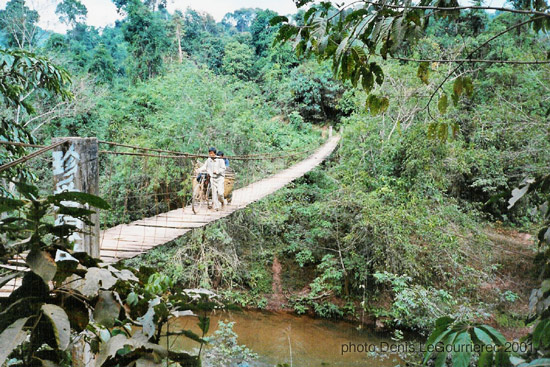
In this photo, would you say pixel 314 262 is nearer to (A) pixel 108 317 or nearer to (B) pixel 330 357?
(B) pixel 330 357

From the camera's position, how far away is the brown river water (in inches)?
144

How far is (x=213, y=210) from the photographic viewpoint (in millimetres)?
3406

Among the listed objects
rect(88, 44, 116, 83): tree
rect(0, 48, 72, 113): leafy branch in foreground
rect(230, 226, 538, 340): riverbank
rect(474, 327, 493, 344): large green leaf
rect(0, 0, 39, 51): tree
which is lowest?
rect(230, 226, 538, 340): riverbank

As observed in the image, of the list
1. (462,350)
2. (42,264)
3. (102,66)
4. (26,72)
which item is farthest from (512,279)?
(102,66)

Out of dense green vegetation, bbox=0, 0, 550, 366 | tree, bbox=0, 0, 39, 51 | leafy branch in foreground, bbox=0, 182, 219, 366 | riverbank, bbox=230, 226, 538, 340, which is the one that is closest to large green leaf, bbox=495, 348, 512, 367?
leafy branch in foreground, bbox=0, 182, 219, 366

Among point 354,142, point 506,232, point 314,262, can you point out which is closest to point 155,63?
point 354,142

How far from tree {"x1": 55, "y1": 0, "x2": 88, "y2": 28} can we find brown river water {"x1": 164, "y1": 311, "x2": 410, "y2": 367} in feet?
32.3

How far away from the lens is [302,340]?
4117 mm

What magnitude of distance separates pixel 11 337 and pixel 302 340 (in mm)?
4054

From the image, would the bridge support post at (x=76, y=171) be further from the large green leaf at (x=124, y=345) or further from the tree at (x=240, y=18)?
the tree at (x=240, y=18)

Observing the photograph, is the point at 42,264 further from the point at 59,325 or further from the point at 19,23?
the point at 19,23

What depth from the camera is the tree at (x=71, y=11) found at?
1045 centimetres

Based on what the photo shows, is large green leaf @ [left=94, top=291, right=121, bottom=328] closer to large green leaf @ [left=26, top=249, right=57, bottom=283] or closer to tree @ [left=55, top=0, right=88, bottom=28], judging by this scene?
large green leaf @ [left=26, top=249, right=57, bottom=283]

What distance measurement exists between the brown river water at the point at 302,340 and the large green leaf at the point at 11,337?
3222mm
